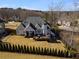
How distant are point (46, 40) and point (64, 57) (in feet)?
37.4

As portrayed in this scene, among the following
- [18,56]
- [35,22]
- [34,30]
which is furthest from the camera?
[35,22]

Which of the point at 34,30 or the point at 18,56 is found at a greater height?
the point at 34,30

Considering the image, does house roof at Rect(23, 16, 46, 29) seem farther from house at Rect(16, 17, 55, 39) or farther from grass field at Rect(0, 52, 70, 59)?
grass field at Rect(0, 52, 70, 59)

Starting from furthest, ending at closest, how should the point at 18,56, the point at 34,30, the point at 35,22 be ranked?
the point at 35,22, the point at 34,30, the point at 18,56

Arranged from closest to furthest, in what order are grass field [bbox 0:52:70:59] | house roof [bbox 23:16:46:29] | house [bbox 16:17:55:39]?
grass field [bbox 0:52:70:59], house [bbox 16:17:55:39], house roof [bbox 23:16:46:29]

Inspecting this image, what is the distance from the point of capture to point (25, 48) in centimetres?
2836

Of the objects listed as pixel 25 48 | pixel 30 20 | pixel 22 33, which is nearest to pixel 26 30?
pixel 22 33

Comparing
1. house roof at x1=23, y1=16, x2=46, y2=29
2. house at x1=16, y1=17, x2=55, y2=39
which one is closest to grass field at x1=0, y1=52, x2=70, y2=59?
house at x1=16, y1=17, x2=55, y2=39

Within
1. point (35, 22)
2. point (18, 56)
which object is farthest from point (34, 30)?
point (18, 56)

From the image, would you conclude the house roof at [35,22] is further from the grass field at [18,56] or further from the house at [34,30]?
the grass field at [18,56]

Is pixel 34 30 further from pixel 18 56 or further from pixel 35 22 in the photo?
pixel 18 56

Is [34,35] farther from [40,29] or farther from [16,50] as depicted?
[16,50]

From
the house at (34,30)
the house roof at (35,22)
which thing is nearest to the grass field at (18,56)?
the house at (34,30)

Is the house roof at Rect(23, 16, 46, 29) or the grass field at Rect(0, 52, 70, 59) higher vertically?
the house roof at Rect(23, 16, 46, 29)
